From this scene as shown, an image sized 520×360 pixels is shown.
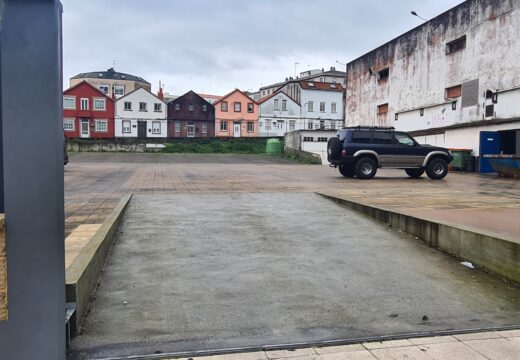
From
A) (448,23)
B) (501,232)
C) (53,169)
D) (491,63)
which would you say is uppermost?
(448,23)

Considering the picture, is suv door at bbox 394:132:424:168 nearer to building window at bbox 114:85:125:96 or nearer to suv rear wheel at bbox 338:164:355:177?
suv rear wheel at bbox 338:164:355:177

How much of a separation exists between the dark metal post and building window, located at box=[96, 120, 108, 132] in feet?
198

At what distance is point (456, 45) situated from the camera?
26062 mm

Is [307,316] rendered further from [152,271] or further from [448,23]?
[448,23]

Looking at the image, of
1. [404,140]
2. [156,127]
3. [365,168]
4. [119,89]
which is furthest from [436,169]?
[119,89]

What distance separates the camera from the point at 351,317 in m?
3.80

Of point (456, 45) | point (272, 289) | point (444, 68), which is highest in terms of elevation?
point (456, 45)

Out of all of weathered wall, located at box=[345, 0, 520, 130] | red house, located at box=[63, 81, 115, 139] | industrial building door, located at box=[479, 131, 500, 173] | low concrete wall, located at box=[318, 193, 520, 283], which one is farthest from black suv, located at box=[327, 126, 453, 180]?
red house, located at box=[63, 81, 115, 139]

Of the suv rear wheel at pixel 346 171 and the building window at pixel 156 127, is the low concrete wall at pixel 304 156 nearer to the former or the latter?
the suv rear wheel at pixel 346 171

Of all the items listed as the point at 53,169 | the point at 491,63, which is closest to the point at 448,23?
the point at 491,63

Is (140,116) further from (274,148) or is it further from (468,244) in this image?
(468,244)

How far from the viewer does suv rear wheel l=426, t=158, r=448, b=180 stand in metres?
16.8

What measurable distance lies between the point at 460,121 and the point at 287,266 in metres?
22.9

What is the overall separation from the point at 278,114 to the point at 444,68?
4004 cm
